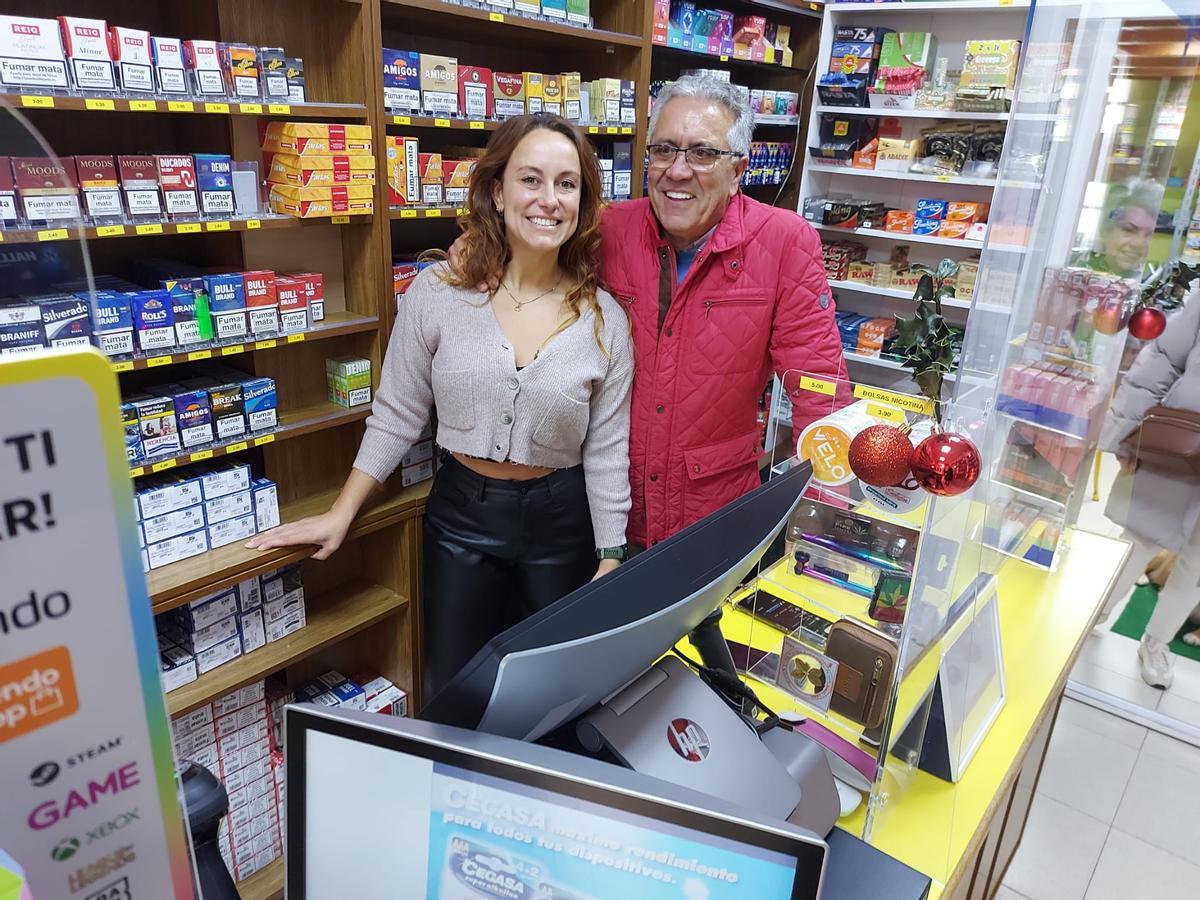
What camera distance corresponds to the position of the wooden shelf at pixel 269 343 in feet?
6.36

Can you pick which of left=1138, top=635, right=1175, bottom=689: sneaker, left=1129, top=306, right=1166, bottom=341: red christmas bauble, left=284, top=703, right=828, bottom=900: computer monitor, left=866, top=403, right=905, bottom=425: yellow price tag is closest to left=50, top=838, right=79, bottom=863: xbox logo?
left=284, top=703, right=828, bottom=900: computer monitor

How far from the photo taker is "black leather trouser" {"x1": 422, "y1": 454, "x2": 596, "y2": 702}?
2.04 m

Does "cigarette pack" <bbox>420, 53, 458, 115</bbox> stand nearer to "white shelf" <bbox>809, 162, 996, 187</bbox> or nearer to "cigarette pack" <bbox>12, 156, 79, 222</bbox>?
"cigarette pack" <bbox>12, 156, 79, 222</bbox>

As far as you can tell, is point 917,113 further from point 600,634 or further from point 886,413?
point 600,634

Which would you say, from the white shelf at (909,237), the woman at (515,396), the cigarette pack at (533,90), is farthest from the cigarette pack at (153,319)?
the white shelf at (909,237)

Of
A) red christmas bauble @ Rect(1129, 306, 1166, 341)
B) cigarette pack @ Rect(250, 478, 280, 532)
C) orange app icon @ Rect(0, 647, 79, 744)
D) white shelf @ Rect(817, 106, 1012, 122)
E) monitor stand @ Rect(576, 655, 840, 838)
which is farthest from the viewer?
white shelf @ Rect(817, 106, 1012, 122)

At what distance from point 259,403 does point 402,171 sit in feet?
2.63

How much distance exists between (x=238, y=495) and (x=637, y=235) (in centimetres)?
128

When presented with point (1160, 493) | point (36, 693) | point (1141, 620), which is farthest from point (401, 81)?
point (1141, 620)

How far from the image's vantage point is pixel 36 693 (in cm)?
38

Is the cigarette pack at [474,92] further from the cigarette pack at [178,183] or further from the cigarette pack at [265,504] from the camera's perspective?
the cigarette pack at [265,504]

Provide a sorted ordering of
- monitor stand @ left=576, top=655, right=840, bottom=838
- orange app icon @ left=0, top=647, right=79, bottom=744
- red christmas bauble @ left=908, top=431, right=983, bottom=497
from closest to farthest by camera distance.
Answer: orange app icon @ left=0, top=647, right=79, bottom=744 → monitor stand @ left=576, top=655, right=840, bottom=838 → red christmas bauble @ left=908, top=431, right=983, bottom=497

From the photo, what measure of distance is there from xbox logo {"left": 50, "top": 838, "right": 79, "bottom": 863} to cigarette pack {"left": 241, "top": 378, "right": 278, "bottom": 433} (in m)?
1.91

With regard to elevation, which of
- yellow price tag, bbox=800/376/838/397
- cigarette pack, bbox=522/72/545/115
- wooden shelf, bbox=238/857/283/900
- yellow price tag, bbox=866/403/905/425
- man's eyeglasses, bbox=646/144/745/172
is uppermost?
cigarette pack, bbox=522/72/545/115
